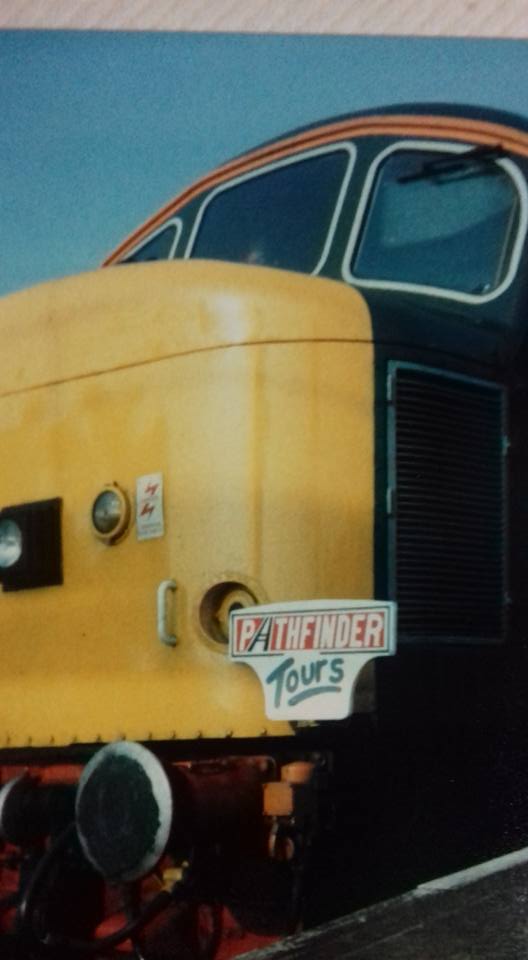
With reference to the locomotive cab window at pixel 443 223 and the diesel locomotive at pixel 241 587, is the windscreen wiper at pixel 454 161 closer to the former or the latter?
the locomotive cab window at pixel 443 223

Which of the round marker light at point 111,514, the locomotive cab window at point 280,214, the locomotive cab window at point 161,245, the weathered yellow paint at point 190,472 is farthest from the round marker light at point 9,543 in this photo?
the locomotive cab window at point 161,245

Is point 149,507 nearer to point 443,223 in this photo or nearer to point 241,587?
point 241,587

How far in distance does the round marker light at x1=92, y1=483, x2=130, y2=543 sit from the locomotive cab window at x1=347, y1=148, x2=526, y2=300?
0.99m

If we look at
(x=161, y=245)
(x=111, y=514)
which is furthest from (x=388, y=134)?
(x=111, y=514)

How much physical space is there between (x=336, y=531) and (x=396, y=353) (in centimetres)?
47

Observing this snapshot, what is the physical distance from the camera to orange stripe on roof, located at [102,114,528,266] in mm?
3566

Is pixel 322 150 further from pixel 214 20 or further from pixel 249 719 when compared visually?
pixel 249 719

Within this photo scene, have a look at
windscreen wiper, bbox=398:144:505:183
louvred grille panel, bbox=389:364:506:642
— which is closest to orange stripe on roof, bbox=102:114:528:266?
windscreen wiper, bbox=398:144:505:183

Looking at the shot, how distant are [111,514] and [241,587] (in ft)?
1.40

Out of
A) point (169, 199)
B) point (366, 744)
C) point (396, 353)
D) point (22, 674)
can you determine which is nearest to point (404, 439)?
point (396, 353)

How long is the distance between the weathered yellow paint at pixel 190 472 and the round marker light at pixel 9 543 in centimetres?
11

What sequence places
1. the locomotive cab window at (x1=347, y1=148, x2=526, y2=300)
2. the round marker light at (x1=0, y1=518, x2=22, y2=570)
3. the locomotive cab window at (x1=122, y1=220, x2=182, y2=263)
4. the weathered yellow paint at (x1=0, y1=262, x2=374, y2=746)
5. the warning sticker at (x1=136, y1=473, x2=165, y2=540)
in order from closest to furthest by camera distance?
the weathered yellow paint at (x1=0, y1=262, x2=374, y2=746), the warning sticker at (x1=136, y1=473, x2=165, y2=540), the round marker light at (x1=0, y1=518, x2=22, y2=570), the locomotive cab window at (x1=347, y1=148, x2=526, y2=300), the locomotive cab window at (x1=122, y1=220, x2=182, y2=263)

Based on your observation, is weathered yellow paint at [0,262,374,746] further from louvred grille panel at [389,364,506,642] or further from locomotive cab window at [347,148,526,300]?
locomotive cab window at [347,148,526,300]

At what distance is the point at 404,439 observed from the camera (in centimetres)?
304
